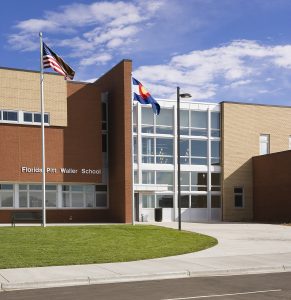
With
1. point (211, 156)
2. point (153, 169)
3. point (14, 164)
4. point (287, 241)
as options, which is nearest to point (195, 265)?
point (287, 241)

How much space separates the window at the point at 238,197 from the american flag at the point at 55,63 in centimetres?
1958

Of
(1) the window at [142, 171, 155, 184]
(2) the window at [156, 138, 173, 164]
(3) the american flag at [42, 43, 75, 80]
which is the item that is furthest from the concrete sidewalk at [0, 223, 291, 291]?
(2) the window at [156, 138, 173, 164]

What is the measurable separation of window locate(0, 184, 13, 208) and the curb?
77.3 ft

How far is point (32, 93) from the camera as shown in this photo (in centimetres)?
3481

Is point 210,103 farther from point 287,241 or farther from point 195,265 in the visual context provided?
point 195,265

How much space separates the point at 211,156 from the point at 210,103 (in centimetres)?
435

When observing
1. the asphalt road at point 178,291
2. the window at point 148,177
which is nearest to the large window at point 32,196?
the window at point 148,177

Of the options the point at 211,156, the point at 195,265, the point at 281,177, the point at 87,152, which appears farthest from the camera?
the point at 211,156

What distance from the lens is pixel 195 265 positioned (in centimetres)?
1484

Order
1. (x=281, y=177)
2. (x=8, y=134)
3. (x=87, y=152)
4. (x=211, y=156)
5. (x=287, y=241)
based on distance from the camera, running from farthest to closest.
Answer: (x=211, y=156)
(x=281, y=177)
(x=87, y=152)
(x=8, y=134)
(x=287, y=241)

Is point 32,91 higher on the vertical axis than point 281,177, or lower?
higher

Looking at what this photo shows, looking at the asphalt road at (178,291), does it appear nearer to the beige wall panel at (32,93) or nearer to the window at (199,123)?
the beige wall panel at (32,93)

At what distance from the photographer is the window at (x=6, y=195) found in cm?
3469

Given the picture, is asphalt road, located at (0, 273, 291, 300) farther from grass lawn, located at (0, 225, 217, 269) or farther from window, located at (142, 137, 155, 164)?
window, located at (142, 137, 155, 164)
